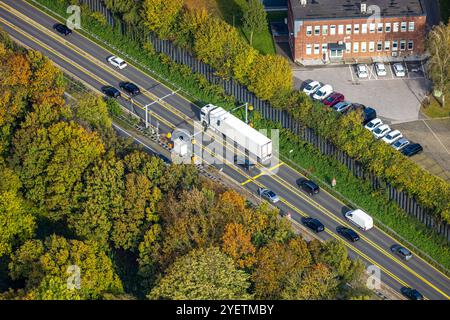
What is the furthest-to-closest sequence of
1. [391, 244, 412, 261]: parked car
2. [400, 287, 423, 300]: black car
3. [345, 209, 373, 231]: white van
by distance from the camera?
A: [345, 209, 373, 231]: white van
[391, 244, 412, 261]: parked car
[400, 287, 423, 300]: black car

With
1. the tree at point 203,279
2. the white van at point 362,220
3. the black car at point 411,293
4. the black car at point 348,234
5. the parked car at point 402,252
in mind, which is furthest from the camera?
the white van at point 362,220

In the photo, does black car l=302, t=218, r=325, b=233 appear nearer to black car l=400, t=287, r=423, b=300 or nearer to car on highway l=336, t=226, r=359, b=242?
car on highway l=336, t=226, r=359, b=242

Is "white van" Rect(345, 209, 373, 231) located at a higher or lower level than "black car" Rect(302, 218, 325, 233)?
higher

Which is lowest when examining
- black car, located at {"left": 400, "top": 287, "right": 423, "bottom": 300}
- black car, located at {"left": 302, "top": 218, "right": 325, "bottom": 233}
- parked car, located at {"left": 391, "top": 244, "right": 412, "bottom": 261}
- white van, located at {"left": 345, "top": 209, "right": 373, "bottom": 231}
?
black car, located at {"left": 400, "top": 287, "right": 423, "bottom": 300}

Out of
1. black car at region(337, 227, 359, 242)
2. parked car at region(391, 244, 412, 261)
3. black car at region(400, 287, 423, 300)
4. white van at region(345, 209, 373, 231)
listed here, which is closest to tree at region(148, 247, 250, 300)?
black car at region(337, 227, 359, 242)

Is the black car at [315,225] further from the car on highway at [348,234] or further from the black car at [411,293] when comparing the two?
the black car at [411,293]

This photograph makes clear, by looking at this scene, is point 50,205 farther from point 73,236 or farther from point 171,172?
point 171,172

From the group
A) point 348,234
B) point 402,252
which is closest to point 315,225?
point 348,234

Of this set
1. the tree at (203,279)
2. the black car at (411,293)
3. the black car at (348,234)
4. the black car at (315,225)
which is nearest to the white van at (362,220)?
the black car at (348,234)
